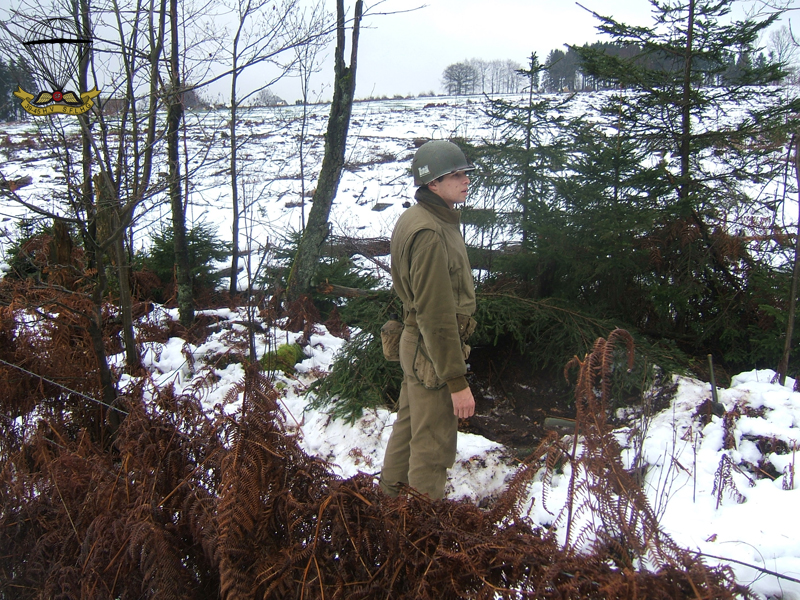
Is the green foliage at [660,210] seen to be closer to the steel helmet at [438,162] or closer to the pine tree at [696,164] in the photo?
the pine tree at [696,164]

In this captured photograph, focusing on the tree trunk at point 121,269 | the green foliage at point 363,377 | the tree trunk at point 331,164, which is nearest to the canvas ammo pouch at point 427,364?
the green foliage at point 363,377

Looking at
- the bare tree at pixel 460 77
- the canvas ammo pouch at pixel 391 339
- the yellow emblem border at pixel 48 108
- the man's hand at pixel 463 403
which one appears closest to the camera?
the man's hand at pixel 463 403

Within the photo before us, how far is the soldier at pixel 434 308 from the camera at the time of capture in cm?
255

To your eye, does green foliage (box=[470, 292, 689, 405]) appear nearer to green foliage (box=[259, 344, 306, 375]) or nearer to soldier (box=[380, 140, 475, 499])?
soldier (box=[380, 140, 475, 499])

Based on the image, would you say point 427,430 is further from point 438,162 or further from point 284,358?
point 284,358

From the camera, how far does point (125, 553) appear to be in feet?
6.92

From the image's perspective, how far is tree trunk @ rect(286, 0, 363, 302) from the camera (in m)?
6.65

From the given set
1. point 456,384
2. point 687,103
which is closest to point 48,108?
point 456,384

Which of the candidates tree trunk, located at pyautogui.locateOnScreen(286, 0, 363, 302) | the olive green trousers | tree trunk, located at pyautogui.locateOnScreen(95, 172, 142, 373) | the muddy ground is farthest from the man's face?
tree trunk, located at pyautogui.locateOnScreen(286, 0, 363, 302)

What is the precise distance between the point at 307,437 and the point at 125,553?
2.22 metres

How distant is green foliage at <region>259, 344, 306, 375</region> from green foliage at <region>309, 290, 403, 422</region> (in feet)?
2.51

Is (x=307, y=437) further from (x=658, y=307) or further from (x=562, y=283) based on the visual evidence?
(x=658, y=307)

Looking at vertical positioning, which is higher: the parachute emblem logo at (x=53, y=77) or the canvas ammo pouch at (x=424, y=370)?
the parachute emblem logo at (x=53, y=77)

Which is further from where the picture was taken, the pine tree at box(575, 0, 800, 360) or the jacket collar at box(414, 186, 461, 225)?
the pine tree at box(575, 0, 800, 360)
